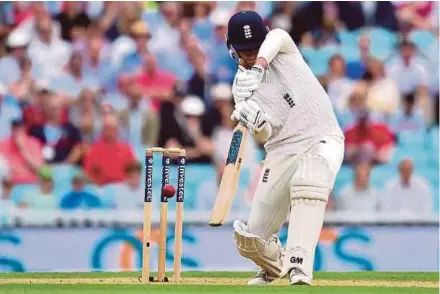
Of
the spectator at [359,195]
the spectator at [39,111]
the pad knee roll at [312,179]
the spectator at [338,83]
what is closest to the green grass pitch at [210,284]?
the pad knee roll at [312,179]

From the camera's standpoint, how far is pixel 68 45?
12914 mm

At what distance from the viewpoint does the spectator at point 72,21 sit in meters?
12.9

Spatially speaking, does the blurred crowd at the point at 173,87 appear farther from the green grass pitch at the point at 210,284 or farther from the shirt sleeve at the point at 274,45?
the shirt sleeve at the point at 274,45

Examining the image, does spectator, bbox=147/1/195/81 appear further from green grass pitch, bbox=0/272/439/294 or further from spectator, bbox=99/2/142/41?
green grass pitch, bbox=0/272/439/294

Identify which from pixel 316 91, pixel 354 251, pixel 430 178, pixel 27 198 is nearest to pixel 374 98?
pixel 430 178

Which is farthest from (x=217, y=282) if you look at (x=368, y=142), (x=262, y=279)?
(x=368, y=142)

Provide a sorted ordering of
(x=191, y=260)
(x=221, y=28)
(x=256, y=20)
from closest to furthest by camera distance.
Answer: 1. (x=256, y=20)
2. (x=191, y=260)
3. (x=221, y=28)

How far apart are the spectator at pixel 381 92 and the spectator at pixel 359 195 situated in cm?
95

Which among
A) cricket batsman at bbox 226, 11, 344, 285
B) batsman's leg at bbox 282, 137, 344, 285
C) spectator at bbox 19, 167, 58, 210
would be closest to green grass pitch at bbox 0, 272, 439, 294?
batsman's leg at bbox 282, 137, 344, 285

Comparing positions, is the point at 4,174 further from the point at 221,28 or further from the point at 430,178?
the point at 430,178

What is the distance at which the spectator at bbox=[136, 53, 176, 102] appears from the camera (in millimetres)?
12430

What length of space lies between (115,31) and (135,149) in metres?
1.67

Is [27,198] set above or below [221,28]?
below

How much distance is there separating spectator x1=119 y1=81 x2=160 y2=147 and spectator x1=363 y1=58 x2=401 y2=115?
2.31 metres
